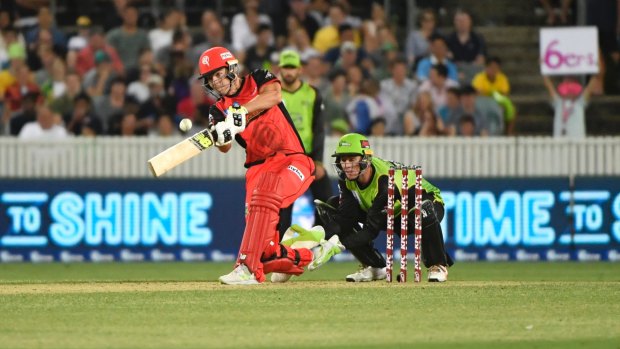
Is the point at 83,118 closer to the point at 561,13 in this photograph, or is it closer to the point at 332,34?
the point at 332,34

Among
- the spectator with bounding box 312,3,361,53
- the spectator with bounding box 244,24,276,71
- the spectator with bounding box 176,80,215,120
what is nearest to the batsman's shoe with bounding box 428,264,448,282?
the spectator with bounding box 176,80,215,120

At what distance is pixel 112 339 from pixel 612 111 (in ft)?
50.3

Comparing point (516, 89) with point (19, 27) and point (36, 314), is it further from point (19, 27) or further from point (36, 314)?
point (36, 314)

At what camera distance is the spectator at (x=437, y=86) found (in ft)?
74.8

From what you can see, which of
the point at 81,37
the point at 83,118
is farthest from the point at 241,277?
the point at 81,37

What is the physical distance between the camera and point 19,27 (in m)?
25.4

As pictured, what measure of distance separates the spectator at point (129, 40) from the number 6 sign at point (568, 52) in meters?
6.33

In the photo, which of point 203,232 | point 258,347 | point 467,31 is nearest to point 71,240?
point 203,232

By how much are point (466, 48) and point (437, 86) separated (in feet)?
5.05

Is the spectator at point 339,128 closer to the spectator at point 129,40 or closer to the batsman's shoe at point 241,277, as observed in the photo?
the spectator at point 129,40

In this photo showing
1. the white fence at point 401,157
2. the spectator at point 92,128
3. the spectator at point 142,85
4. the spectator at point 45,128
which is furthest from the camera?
the spectator at point 142,85

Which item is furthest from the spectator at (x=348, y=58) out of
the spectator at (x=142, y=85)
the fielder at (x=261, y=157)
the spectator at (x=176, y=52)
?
the fielder at (x=261, y=157)

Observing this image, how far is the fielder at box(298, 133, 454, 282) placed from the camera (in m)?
14.1

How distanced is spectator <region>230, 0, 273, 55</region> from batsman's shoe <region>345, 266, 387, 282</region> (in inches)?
382
